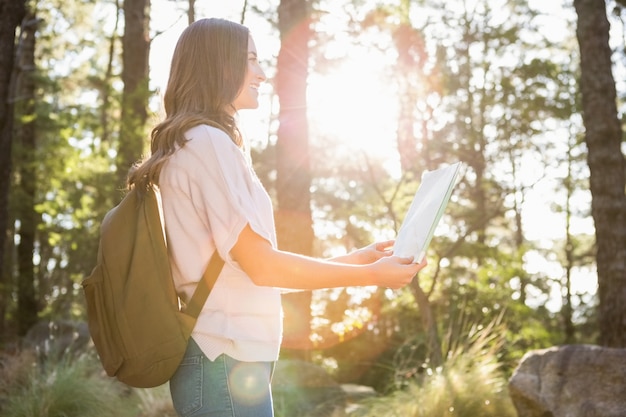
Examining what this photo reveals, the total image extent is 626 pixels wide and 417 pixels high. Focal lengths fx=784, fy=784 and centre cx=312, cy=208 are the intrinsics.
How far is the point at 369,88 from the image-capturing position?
1250 cm

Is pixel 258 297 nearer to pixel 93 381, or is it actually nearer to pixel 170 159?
pixel 170 159

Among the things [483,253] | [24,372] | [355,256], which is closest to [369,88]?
[483,253]

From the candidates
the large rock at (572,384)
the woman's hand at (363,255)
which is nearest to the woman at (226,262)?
the woman's hand at (363,255)

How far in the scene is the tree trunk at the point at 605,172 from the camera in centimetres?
815

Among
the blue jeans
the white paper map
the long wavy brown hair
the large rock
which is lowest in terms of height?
the large rock

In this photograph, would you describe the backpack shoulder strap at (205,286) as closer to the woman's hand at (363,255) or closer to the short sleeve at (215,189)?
the short sleeve at (215,189)

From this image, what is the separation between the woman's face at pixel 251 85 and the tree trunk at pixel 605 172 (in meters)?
6.88

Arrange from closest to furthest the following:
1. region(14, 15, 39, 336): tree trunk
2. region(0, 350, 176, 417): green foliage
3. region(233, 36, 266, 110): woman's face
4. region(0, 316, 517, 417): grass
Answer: region(233, 36, 266, 110): woman's face → region(0, 316, 517, 417): grass → region(0, 350, 176, 417): green foliage → region(14, 15, 39, 336): tree trunk

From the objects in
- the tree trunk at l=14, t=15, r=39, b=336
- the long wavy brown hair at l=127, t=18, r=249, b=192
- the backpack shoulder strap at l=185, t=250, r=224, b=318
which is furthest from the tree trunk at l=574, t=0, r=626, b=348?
the tree trunk at l=14, t=15, r=39, b=336

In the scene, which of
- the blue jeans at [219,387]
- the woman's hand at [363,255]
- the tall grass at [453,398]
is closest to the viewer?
the blue jeans at [219,387]

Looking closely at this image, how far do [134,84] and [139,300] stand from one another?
39.0ft

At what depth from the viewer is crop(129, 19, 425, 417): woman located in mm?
1845

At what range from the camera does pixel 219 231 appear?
185 cm

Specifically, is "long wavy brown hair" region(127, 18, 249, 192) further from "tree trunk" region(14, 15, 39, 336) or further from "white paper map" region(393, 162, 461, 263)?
"tree trunk" region(14, 15, 39, 336)
